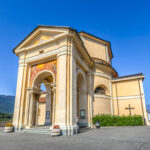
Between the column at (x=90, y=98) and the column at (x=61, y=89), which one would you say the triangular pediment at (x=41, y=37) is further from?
the column at (x=90, y=98)

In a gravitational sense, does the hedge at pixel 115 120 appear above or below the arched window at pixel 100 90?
A: below

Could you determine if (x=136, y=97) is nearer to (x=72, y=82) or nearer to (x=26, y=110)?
(x=72, y=82)

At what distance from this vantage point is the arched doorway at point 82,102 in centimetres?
1583

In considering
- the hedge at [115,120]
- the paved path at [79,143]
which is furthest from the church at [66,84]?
the paved path at [79,143]

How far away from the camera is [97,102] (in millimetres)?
17703

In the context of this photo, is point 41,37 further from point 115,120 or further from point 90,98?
point 115,120

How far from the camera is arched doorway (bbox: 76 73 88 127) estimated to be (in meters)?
15.8

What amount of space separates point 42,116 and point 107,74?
42.7ft

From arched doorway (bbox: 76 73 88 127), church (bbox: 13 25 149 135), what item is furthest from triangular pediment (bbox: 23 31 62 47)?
arched doorway (bbox: 76 73 88 127)

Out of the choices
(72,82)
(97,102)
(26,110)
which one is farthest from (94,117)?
(26,110)

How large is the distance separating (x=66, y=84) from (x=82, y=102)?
6.10m

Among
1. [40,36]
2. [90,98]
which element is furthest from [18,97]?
[90,98]

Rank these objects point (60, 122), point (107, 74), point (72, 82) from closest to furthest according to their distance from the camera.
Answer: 1. point (60, 122)
2. point (72, 82)
3. point (107, 74)

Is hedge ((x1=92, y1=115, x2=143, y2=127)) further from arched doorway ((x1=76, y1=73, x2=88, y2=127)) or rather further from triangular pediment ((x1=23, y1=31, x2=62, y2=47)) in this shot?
triangular pediment ((x1=23, y1=31, x2=62, y2=47))
